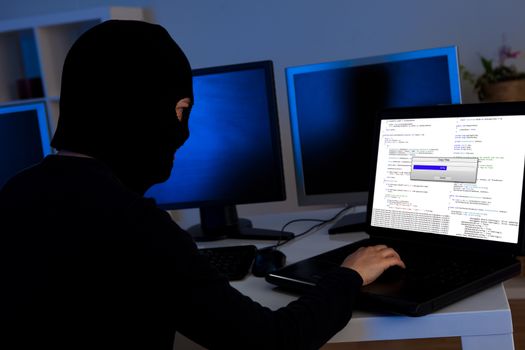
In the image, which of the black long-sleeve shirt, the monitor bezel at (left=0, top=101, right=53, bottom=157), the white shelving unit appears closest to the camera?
the black long-sleeve shirt

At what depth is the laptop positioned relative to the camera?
3.64 feet

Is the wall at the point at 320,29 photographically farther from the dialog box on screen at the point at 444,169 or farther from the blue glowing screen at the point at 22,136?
the dialog box on screen at the point at 444,169

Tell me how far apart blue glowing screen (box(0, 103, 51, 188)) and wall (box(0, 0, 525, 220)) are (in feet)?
5.94

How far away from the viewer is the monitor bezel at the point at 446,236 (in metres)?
1.20

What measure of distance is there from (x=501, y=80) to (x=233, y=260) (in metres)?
2.13

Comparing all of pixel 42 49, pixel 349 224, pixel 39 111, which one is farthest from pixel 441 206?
pixel 42 49

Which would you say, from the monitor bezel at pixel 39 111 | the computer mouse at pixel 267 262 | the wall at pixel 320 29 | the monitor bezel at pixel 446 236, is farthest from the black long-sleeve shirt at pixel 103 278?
the wall at pixel 320 29

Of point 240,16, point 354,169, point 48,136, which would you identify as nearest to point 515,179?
point 354,169

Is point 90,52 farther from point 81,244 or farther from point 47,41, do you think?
point 47,41

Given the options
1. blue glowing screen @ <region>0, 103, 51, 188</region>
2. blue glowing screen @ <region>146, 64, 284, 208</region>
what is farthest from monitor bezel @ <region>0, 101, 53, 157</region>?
blue glowing screen @ <region>146, 64, 284, 208</region>

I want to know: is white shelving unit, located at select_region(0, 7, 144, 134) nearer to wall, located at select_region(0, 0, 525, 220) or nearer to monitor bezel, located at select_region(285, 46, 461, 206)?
wall, located at select_region(0, 0, 525, 220)

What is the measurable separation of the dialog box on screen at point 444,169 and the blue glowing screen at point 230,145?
1.50 feet

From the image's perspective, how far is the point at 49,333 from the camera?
2.84ft

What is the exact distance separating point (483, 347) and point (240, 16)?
2975 millimetres
